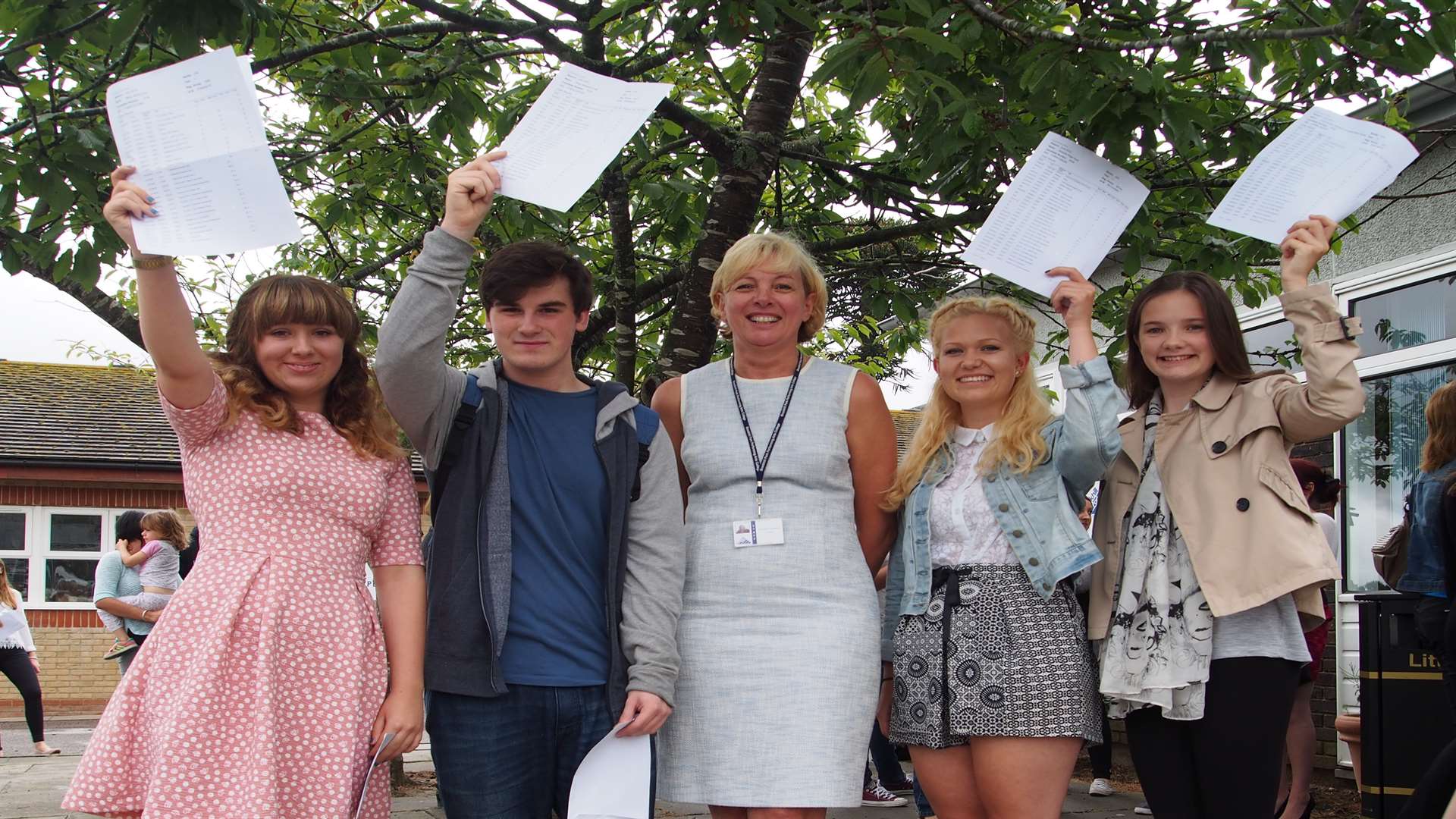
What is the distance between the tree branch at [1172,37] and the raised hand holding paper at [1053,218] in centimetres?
34

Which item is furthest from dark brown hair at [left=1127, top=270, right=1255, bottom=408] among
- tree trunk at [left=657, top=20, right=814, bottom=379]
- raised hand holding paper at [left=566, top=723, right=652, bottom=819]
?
tree trunk at [left=657, top=20, right=814, bottom=379]

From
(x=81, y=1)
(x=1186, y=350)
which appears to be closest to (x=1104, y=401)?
(x=1186, y=350)

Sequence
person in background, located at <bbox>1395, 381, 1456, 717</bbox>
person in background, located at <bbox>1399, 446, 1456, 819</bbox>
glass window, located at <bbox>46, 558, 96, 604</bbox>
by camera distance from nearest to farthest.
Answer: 1. person in background, located at <bbox>1399, 446, 1456, 819</bbox>
2. person in background, located at <bbox>1395, 381, 1456, 717</bbox>
3. glass window, located at <bbox>46, 558, 96, 604</bbox>

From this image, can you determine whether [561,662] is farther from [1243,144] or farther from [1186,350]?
[1243,144]

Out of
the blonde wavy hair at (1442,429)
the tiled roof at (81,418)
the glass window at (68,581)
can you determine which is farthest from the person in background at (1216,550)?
the glass window at (68,581)

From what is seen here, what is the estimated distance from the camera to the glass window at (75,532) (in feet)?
59.0

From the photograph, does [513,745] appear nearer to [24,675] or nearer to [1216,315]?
[1216,315]

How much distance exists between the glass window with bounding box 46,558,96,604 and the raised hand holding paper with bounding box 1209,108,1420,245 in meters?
18.1

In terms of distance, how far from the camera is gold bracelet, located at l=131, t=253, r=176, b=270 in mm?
2502

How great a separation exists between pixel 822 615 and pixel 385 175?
136 inches

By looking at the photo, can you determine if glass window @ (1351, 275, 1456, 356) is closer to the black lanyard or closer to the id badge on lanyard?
the black lanyard

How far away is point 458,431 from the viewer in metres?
2.79

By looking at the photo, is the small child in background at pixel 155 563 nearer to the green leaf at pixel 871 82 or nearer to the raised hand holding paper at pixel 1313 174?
the green leaf at pixel 871 82

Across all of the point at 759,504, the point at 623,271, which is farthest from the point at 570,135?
the point at 623,271
